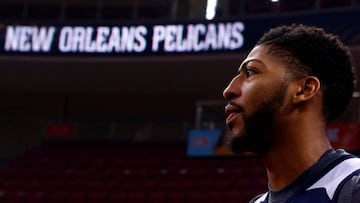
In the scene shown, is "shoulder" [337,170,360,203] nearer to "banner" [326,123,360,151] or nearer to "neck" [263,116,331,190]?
"neck" [263,116,331,190]

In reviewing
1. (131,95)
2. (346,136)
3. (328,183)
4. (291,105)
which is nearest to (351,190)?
(328,183)

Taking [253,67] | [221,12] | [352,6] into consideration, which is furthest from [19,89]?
[253,67]

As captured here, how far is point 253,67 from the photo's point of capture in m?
1.06

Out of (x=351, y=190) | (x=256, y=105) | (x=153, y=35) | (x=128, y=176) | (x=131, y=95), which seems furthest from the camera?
(x=131, y=95)

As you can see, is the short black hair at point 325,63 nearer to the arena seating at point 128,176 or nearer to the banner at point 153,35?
the arena seating at point 128,176

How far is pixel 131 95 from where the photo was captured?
1059 centimetres

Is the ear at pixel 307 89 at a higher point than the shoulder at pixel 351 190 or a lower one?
higher

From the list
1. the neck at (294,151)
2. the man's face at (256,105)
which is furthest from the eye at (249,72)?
the neck at (294,151)

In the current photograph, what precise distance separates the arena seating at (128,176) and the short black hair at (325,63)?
5625mm

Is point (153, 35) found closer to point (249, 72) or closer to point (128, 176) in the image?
point (128, 176)

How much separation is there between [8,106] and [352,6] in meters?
6.23

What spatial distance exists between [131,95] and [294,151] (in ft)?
31.6

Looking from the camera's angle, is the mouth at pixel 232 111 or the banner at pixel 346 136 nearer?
the mouth at pixel 232 111

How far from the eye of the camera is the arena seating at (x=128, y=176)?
7.13 meters
